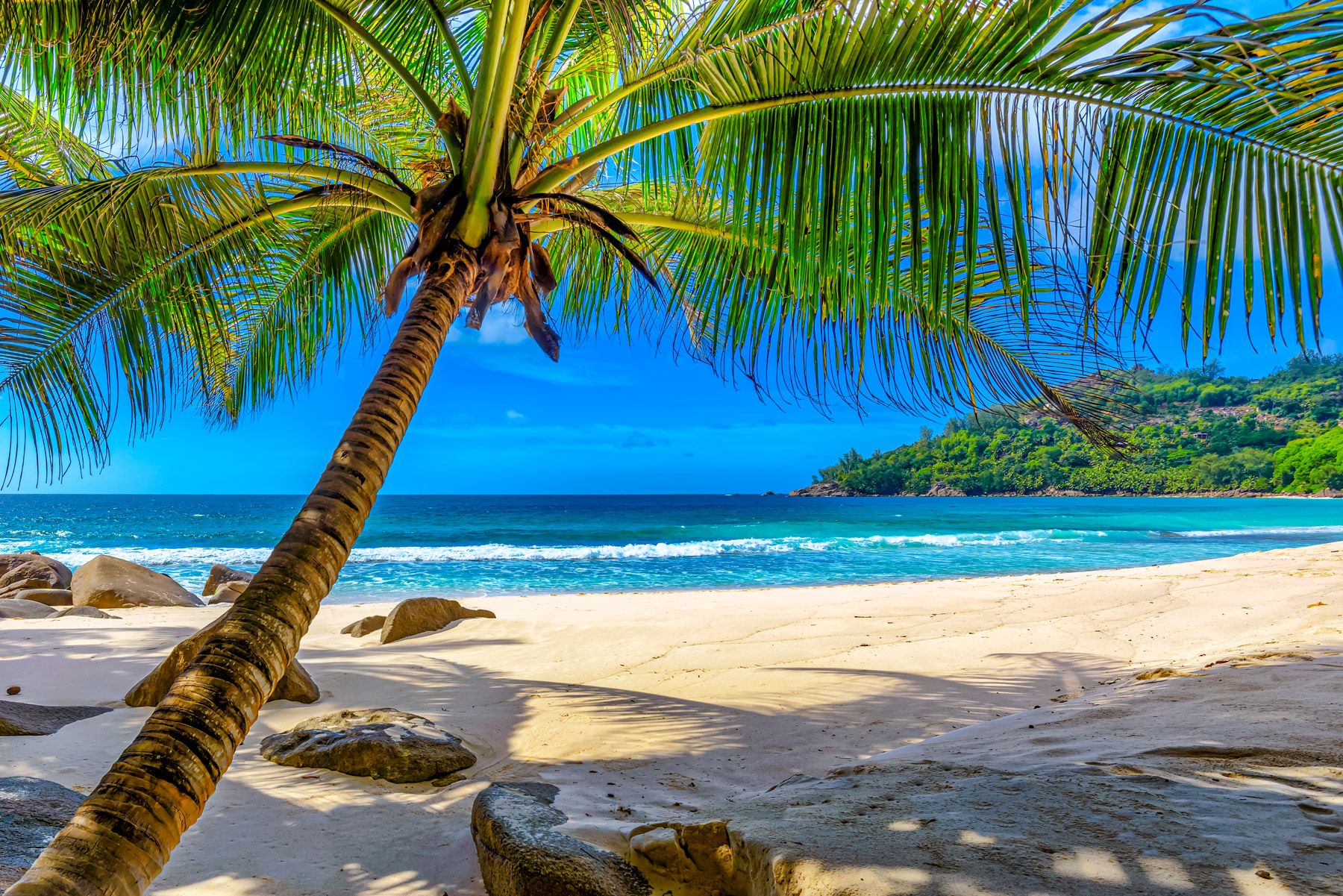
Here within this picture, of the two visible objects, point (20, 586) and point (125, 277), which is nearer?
point (125, 277)

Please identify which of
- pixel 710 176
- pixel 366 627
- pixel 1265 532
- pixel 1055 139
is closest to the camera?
pixel 1055 139

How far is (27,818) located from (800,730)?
333 cm

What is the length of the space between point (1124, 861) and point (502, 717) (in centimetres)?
357

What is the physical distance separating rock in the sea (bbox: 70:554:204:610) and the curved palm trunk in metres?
11.8

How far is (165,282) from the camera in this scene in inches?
156

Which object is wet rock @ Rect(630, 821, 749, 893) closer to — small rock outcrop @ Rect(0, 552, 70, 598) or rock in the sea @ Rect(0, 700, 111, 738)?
rock in the sea @ Rect(0, 700, 111, 738)

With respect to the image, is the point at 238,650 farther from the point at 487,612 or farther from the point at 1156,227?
the point at 487,612

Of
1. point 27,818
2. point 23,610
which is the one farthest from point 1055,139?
point 23,610

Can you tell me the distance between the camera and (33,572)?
1358 centimetres

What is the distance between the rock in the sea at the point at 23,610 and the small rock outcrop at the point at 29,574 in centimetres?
292

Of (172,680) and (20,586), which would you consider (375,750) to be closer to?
(172,680)

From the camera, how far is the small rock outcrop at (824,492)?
301 feet

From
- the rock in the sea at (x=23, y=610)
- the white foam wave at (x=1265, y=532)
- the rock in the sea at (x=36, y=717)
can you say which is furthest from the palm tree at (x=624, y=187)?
the white foam wave at (x=1265, y=532)

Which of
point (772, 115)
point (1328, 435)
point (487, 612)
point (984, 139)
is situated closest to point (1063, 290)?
point (984, 139)
